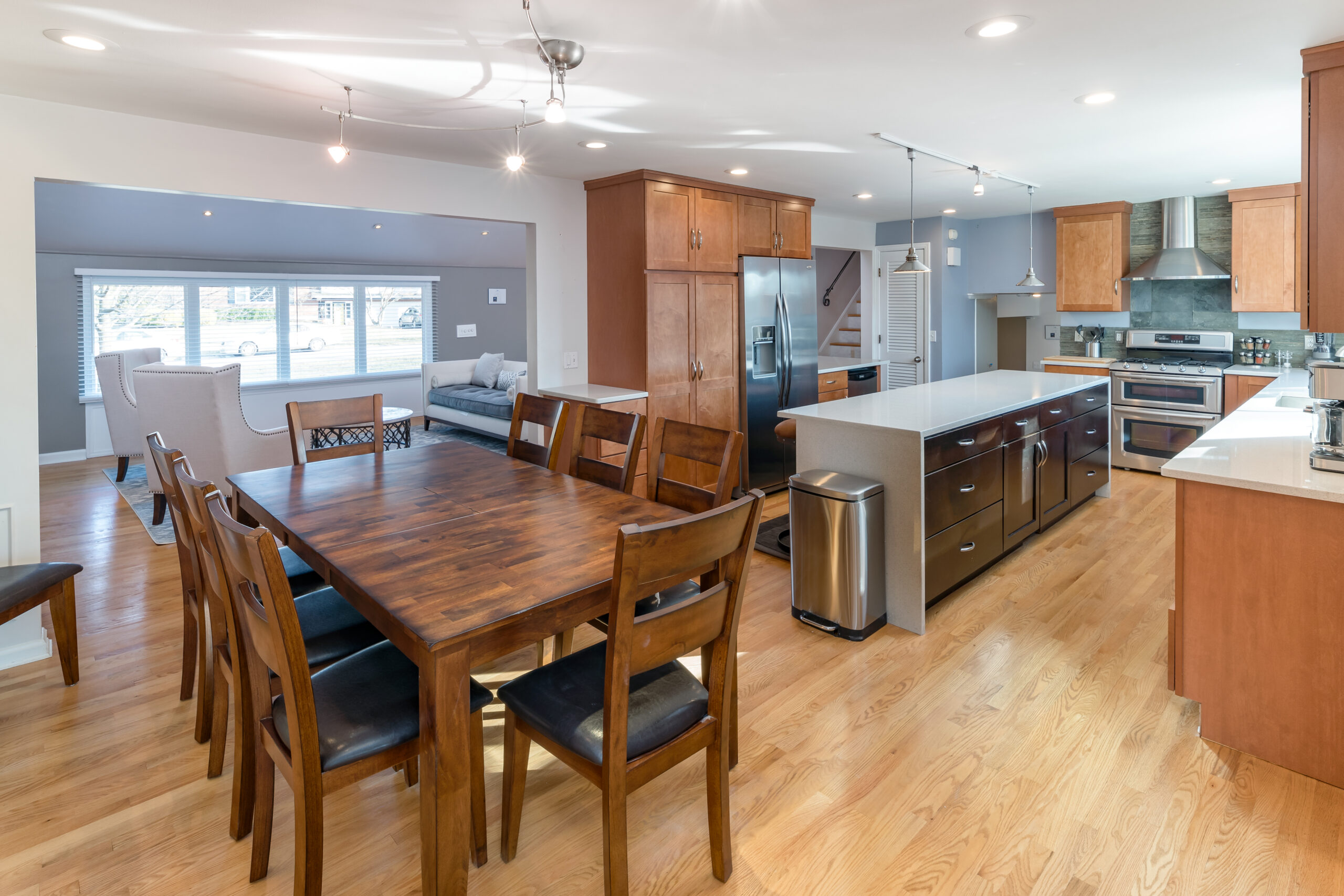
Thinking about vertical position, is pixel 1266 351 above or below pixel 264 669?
above

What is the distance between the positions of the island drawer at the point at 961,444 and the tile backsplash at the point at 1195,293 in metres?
3.88

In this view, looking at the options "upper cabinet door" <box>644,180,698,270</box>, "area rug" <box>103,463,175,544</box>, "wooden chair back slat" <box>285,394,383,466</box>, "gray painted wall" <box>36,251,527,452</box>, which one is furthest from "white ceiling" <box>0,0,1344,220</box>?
"area rug" <box>103,463,175,544</box>

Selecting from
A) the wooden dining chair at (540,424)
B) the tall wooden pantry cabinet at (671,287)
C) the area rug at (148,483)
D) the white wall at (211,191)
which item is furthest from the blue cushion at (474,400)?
the wooden dining chair at (540,424)

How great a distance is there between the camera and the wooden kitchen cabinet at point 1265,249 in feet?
18.3

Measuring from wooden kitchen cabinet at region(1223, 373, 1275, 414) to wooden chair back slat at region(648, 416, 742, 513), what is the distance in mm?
5233

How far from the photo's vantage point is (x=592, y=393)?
4.75 metres

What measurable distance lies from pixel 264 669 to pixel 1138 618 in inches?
135

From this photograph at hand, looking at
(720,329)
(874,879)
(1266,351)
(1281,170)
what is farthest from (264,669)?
(1266,351)

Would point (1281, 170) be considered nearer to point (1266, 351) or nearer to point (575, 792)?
point (1266, 351)

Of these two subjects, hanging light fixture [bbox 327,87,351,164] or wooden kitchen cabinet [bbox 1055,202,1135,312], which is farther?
wooden kitchen cabinet [bbox 1055,202,1135,312]

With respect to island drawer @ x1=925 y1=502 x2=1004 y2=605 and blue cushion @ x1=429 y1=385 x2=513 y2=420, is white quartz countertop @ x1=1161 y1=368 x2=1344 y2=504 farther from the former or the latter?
blue cushion @ x1=429 y1=385 x2=513 y2=420

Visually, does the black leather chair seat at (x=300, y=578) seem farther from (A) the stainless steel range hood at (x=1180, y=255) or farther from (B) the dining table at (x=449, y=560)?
(A) the stainless steel range hood at (x=1180, y=255)

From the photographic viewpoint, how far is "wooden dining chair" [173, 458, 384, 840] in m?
1.81

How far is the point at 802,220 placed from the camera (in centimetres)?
584
